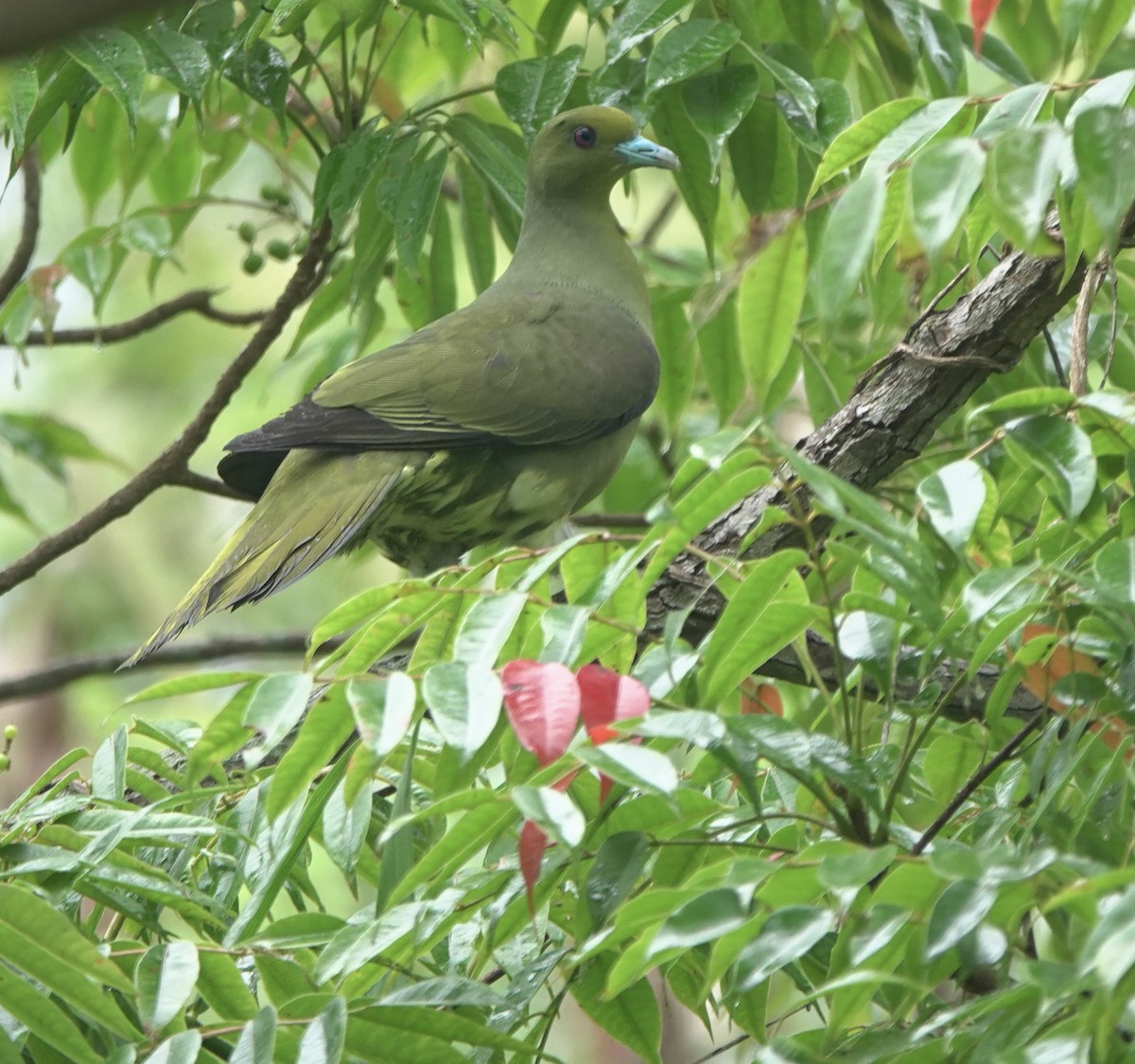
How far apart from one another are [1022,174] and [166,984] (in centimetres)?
115

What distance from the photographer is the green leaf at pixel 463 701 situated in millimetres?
1312

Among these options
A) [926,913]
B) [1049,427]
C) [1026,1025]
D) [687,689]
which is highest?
[1049,427]

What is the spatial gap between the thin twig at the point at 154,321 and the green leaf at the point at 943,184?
212 cm

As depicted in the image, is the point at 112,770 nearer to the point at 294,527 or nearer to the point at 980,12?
the point at 294,527

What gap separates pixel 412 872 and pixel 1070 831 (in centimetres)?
64

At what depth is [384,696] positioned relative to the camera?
1421mm

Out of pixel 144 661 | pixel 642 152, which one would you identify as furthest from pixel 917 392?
pixel 144 661

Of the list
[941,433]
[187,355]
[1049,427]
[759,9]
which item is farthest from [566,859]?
[187,355]

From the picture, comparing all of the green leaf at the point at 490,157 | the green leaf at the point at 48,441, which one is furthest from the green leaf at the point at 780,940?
the green leaf at the point at 48,441

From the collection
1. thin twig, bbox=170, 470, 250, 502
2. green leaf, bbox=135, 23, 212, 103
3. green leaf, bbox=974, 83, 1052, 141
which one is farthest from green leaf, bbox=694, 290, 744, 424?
green leaf, bbox=974, 83, 1052, 141

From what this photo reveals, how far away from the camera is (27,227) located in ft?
11.0

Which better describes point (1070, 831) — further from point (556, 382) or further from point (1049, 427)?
point (556, 382)

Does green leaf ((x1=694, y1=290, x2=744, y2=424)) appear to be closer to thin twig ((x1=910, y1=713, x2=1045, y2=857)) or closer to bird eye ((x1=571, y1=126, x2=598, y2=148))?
bird eye ((x1=571, y1=126, x2=598, y2=148))

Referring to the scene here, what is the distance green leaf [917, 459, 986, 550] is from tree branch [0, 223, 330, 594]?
1.97m
